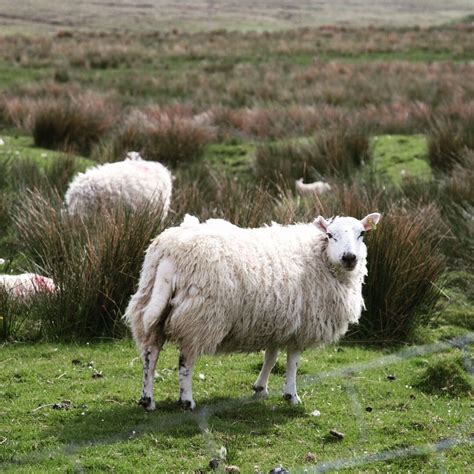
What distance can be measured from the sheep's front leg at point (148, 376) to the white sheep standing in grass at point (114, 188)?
3.73 metres

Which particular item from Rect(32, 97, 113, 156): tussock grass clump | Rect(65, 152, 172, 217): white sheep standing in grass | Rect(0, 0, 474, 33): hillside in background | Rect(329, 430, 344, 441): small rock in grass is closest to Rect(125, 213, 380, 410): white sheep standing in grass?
Rect(329, 430, 344, 441): small rock in grass

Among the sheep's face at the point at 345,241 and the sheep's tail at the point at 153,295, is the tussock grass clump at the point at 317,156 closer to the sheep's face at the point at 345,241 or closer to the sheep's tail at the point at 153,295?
the sheep's face at the point at 345,241

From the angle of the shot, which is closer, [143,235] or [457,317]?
[143,235]

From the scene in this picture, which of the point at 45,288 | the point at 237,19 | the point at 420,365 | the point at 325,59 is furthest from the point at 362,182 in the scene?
the point at 237,19

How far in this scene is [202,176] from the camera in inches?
542

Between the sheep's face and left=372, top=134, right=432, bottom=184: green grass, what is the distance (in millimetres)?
7355

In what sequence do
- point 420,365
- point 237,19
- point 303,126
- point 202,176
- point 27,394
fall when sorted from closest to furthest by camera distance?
point 27,394, point 420,365, point 202,176, point 303,126, point 237,19

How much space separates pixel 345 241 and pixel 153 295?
4.84 ft

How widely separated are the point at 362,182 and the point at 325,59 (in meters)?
24.0

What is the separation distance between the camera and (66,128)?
1634cm

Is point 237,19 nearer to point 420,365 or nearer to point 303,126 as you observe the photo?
point 303,126

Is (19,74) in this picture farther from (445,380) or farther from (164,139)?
(445,380)

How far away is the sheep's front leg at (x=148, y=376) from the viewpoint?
5.88 meters

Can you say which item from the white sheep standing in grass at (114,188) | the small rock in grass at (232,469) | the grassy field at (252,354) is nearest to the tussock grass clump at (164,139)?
the grassy field at (252,354)
